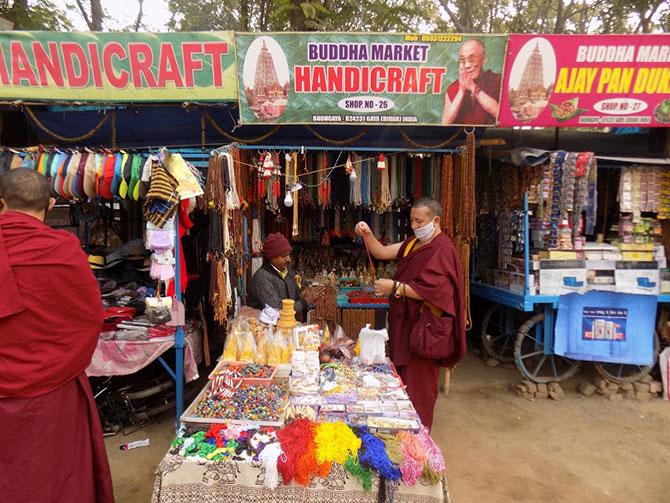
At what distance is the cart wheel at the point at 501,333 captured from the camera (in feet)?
19.0

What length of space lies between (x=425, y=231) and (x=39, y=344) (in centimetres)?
265

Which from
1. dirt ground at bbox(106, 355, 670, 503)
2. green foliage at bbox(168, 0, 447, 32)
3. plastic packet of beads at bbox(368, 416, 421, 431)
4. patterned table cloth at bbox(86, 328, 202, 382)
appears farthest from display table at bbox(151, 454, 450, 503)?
green foliage at bbox(168, 0, 447, 32)

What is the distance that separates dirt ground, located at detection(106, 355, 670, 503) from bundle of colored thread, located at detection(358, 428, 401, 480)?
5.38 feet

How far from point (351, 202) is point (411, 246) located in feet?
5.76

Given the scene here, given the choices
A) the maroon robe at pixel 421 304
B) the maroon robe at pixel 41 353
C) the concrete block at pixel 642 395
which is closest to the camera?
the maroon robe at pixel 41 353

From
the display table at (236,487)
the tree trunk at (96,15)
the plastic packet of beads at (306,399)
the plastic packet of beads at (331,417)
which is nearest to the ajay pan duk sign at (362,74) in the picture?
the plastic packet of beads at (306,399)

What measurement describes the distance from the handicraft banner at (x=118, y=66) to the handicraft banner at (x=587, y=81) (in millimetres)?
2785

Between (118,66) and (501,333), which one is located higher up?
(118,66)

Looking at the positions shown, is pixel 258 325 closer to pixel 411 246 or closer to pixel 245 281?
pixel 411 246

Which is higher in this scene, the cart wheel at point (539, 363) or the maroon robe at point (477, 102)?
the maroon robe at point (477, 102)

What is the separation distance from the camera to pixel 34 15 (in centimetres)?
710

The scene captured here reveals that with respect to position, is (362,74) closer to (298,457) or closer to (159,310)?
(159,310)

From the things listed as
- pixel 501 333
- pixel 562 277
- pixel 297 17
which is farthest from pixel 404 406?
pixel 297 17

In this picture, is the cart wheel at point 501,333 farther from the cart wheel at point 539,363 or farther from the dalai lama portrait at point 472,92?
the dalai lama portrait at point 472,92
